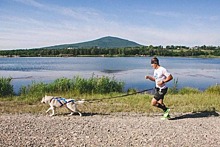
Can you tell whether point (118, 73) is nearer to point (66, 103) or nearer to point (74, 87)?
point (74, 87)

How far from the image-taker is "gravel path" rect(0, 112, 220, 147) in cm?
674

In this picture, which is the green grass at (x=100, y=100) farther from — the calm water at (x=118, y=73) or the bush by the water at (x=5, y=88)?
the calm water at (x=118, y=73)

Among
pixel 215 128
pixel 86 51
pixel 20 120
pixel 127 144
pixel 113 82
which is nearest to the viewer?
pixel 127 144

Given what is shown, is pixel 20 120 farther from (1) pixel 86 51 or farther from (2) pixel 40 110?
(1) pixel 86 51

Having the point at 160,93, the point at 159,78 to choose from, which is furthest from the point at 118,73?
the point at 159,78

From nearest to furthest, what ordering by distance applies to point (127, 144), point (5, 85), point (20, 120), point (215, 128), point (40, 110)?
point (127, 144), point (215, 128), point (20, 120), point (40, 110), point (5, 85)

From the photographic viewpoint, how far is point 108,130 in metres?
7.70

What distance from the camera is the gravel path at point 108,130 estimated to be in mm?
6738

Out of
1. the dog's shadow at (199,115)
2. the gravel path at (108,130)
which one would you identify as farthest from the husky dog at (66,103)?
the dog's shadow at (199,115)

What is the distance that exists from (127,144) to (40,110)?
503cm

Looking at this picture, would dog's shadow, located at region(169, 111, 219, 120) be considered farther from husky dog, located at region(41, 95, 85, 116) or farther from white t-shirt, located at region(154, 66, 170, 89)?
husky dog, located at region(41, 95, 85, 116)

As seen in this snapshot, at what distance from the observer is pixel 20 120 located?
8.75 metres

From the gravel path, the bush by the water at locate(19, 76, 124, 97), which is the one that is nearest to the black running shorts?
the gravel path

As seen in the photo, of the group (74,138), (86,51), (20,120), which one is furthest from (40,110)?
(86,51)
